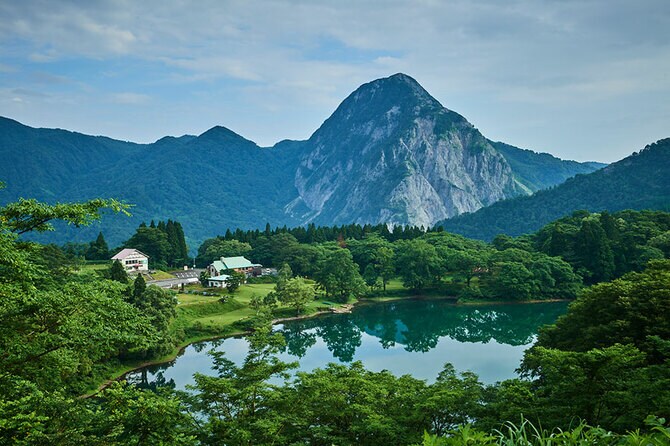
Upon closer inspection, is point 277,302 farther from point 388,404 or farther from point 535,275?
point 388,404

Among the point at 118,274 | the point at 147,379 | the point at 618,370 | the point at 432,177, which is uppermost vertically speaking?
the point at 432,177

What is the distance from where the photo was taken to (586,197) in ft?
350

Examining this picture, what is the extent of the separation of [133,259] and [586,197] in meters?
94.0

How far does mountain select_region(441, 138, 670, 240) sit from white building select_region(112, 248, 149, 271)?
253 feet

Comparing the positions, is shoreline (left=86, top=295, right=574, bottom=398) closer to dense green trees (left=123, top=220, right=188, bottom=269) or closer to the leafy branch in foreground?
the leafy branch in foreground

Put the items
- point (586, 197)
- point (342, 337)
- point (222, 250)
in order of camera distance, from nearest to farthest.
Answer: point (342, 337) < point (222, 250) < point (586, 197)

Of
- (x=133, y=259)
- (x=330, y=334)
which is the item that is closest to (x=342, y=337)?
(x=330, y=334)

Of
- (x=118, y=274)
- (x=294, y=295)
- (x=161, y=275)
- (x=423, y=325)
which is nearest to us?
(x=118, y=274)

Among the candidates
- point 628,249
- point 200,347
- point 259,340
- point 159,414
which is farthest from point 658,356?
point 628,249

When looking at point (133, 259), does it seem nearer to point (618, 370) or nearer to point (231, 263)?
point (231, 263)

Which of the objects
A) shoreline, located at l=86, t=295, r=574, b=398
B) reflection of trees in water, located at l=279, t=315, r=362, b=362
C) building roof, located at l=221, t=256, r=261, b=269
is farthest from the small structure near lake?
reflection of trees in water, located at l=279, t=315, r=362, b=362

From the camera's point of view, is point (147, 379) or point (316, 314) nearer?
point (147, 379)

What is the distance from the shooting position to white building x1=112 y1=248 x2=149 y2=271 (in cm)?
4902

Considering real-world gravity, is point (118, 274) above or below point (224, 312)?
above
